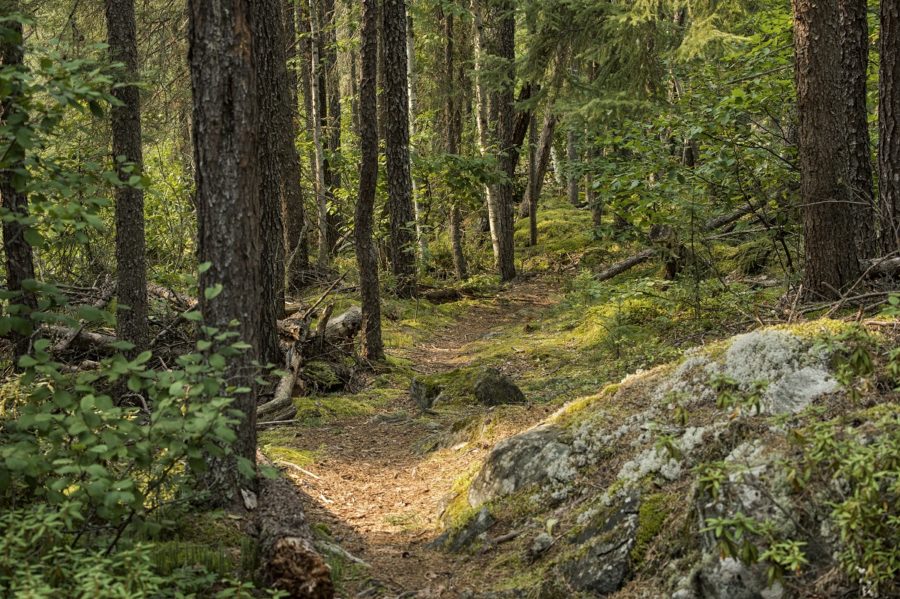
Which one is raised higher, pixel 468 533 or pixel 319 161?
pixel 319 161

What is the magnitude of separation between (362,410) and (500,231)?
10.1m

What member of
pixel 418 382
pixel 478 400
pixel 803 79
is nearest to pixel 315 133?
pixel 418 382

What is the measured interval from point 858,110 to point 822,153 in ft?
4.17

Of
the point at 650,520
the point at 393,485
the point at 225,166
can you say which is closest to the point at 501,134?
the point at 393,485

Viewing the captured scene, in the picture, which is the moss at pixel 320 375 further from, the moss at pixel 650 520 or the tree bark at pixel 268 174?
the moss at pixel 650 520

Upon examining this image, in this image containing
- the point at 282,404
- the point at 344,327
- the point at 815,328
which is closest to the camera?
the point at 815,328

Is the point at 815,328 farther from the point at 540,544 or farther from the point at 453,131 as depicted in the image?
the point at 453,131

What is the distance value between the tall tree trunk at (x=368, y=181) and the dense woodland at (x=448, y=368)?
4cm

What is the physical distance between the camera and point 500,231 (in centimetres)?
1884

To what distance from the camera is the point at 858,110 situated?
7.21 m

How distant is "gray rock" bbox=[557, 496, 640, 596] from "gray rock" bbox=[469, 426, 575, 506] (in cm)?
84

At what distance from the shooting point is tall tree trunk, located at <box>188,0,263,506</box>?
15.8 ft

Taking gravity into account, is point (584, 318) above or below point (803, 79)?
below

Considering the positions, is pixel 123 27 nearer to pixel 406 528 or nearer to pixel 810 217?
pixel 406 528
